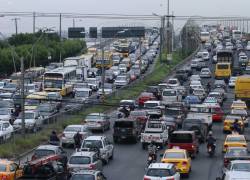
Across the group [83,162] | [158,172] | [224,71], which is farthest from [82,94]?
[158,172]

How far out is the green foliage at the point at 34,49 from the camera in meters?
97.6

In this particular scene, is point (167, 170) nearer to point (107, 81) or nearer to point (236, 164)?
point (236, 164)

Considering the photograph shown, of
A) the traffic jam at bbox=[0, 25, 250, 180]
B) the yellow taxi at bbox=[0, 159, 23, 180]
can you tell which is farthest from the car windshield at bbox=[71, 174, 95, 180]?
the yellow taxi at bbox=[0, 159, 23, 180]

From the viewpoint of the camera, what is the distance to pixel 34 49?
4099 inches

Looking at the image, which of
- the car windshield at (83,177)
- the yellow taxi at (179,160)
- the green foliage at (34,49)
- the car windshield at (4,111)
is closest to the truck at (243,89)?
the car windshield at (4,111)

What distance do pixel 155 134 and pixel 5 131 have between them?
804 cm

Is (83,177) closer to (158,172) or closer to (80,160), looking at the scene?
(158,172)

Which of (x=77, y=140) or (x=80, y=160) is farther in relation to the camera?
(x=77, y=140)

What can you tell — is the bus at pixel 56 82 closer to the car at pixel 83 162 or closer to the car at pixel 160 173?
the car at pixel 83 162

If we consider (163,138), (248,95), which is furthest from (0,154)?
(248,95)

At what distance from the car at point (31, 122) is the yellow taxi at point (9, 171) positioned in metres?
16.1

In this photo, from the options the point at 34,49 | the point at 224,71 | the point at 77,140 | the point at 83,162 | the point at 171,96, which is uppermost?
the point at 34,49

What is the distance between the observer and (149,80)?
9288 cm

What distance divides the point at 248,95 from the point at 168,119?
18521 mm
